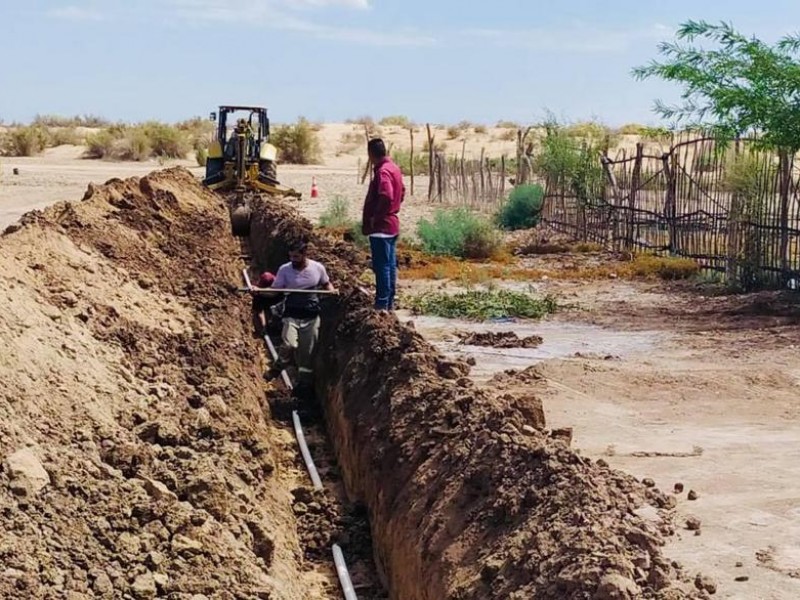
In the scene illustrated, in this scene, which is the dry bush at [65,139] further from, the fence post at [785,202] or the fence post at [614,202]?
the fence post at [785,202]

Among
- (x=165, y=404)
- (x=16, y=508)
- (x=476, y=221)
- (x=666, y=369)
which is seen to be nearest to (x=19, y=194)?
(x=476, y=221)

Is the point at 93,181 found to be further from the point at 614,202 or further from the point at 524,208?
the point at 614,202

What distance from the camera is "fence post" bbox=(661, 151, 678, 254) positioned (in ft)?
60.6

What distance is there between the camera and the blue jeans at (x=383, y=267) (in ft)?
37.4

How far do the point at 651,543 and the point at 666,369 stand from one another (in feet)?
21.9

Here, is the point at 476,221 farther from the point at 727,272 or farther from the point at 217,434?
the point at 217,434

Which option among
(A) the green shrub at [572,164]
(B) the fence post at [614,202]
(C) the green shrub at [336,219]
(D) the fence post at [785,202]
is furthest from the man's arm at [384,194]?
(C) the green shrub at [336,219]

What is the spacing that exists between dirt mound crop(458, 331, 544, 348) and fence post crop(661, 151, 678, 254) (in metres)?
6.66

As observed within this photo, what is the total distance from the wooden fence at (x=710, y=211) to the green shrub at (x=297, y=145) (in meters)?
35.3

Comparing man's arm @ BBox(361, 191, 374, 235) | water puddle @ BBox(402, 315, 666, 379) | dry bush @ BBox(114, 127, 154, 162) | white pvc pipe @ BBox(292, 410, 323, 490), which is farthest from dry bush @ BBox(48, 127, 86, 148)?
white pvc pipe @ BBox(292, 410, 323, 490)

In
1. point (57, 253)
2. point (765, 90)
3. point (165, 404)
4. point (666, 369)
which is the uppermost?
point (765, 90)

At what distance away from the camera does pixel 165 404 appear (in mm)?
7020

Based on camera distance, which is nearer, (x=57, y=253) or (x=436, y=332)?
(x=57, y=253)

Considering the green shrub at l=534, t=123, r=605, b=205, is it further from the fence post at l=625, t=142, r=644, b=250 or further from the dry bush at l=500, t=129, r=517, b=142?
the dry bush at l=500, t=129, r=517, b=142
